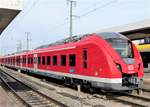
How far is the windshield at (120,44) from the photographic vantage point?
1414cm

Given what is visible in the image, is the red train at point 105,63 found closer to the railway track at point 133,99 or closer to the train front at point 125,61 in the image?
the train front at point 125,61

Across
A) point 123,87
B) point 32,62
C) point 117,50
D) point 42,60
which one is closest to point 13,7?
point 117,50

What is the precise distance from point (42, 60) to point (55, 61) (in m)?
4.35

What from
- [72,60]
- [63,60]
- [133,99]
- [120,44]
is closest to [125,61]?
[120,44]

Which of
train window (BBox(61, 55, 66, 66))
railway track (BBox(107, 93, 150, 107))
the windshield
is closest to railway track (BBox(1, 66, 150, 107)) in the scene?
railway track (BBox(107, 93, 150, 107))

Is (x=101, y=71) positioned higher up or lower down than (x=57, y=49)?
lower down

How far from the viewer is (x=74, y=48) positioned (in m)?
16.9

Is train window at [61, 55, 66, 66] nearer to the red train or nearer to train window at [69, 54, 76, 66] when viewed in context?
the red train

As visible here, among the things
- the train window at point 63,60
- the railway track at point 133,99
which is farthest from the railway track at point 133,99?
the train window at point 63,60

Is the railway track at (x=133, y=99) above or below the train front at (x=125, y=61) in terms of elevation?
below

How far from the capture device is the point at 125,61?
13609 millimetres

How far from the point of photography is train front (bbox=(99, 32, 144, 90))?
13.4 metres

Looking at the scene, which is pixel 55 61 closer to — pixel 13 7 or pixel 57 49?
pixel 57 49

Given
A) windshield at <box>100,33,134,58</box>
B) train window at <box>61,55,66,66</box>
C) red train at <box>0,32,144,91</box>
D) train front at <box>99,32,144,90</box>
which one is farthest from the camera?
train window at <box>61,55,66,66</box>
